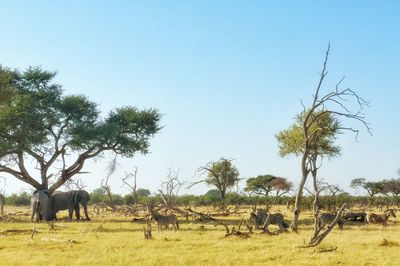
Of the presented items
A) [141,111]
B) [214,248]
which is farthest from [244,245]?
[141,111]

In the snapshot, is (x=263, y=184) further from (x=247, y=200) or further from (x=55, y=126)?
(x=55, y=126)

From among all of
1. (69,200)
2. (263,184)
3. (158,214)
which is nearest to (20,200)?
(263,184)

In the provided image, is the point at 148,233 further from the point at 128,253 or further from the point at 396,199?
the point at 396,199

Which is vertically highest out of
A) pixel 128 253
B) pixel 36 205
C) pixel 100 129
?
pixel 100 129

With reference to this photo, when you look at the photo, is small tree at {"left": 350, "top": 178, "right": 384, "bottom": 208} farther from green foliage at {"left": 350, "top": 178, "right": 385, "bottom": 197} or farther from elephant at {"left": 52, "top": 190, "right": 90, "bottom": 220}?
elephant at {"left": 52, "top": 190, "right": 90, "bottom": 220}

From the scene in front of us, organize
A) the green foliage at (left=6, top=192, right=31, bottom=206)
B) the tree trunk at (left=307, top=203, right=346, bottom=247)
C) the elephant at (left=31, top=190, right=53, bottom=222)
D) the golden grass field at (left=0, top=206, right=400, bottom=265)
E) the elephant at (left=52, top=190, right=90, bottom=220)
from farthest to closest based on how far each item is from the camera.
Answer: the green foliage at (left=6, top=192, right=31, bottom=206)
the elephant at (left=52, top=190, right=90, bottom=220)
the elephant at (left=31, top=190, right=53, bottom=222)
the tree trunk at (left=307, top=203, right=346, bottom=247)
the golden grass field at (left=0, top=206, right=400, bottom=265)

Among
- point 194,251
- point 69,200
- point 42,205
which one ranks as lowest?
point 194,251

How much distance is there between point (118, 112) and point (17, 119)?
779 centimetres

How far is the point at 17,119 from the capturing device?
113 ft

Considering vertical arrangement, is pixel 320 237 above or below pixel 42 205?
below

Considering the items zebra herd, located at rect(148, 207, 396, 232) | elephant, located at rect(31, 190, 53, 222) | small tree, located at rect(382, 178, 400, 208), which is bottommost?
zebra herd, located at rect(148, 207, 396, 232)

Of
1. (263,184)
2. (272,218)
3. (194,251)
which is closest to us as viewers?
(194,251)

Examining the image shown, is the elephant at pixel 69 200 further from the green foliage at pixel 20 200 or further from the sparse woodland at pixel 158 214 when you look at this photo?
the green foliage at pixel 20 200

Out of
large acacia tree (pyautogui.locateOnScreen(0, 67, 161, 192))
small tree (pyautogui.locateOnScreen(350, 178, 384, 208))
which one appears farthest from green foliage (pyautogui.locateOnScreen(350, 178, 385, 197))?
large acacia tree (pyautogui.locateOnScreen(0, 67, 161, 192))
